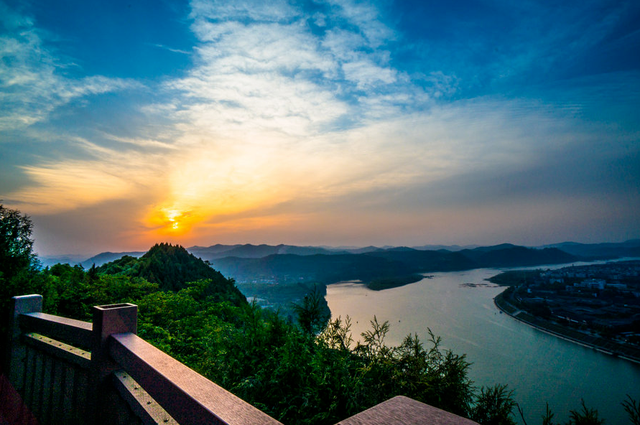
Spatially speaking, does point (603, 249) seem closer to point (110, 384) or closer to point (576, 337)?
point (576, 337)

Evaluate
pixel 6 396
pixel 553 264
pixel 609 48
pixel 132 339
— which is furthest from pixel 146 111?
pixel 553 264

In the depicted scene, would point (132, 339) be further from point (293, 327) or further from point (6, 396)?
point (293, 327)

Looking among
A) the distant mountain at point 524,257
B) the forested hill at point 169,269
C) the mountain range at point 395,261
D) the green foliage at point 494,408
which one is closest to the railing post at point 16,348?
the green foliage at point 494,408

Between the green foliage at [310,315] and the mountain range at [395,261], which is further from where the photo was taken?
the mountain range at [395,261]

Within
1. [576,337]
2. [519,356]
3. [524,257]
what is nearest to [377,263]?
[524,257]

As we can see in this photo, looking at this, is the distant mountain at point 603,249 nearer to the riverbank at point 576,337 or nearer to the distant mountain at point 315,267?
the distant mountain at point 315,267

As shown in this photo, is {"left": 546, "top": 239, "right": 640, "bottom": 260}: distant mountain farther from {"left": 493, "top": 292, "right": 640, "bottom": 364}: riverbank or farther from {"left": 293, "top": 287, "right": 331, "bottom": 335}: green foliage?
{"left": 293, "top": 287, "right": 331, "bottom": 335}: green foliage
